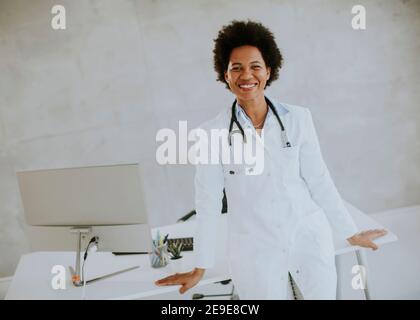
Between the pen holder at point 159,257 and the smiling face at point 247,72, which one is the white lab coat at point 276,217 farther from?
the pen holder at point 159,257

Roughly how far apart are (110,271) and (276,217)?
769mm

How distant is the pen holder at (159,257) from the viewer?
159 centimetres

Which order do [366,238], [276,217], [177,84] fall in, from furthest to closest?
[177,84] < [366,238] < [276,217]

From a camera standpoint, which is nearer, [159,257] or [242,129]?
[242,129]

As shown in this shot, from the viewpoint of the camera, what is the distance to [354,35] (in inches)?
93.4

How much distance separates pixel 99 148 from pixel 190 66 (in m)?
0.83

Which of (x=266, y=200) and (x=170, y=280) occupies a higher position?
(x=266, y=200)

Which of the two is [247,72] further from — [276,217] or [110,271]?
[110,271]

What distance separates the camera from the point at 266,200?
138cm

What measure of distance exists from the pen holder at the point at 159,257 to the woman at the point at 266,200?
143 mm

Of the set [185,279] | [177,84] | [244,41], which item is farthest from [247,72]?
[177,84]

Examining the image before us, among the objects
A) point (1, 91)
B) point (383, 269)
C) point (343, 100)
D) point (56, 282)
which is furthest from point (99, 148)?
point (383, 269)
